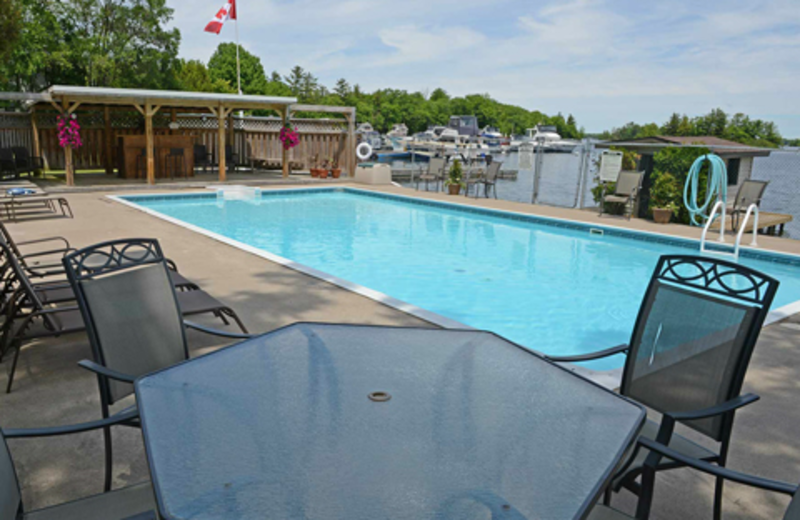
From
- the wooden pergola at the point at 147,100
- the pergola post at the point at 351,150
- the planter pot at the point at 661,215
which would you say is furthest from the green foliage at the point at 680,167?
the pergola post at the point at 351,150

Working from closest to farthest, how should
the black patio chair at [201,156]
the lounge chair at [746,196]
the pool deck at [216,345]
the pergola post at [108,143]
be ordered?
the pool deck at [216,345], the lounge chair at [746,196], the pergola post at [108,143], the black patio chair at [201,156]

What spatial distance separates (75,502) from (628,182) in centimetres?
1093

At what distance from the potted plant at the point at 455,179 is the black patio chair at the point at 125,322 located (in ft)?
40.9

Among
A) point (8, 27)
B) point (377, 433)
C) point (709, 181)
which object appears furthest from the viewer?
point (709, 181)

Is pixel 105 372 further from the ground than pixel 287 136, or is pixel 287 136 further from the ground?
pixel 287 136

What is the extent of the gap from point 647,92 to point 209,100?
3155 centimetres

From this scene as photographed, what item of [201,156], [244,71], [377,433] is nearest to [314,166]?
[201,156]

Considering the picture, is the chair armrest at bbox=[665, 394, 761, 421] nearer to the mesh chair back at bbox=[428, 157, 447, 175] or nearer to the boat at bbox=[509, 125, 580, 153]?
the boat at bbox=[509, 125, 580, 153]

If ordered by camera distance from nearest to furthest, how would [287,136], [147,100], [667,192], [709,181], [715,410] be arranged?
[715,410], [709,181], [667,192], [147,100], [287,136]

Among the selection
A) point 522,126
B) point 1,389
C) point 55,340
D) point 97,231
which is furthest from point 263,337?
point 522,126

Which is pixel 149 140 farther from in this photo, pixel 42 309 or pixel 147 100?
pixel 42 309

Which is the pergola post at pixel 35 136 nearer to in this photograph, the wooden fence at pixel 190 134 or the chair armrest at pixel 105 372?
the wooden fence at pixel 190 134

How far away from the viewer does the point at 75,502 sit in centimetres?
183

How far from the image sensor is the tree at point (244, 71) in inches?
2522
